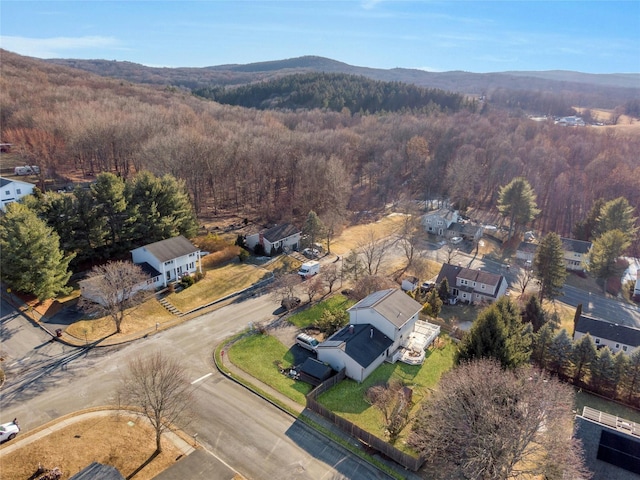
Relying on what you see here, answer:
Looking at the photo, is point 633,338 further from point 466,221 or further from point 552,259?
point 466,221

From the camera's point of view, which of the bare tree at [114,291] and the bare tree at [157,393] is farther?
the bare tree at [114,291]

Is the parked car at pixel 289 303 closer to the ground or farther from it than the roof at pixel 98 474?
closer to the ground

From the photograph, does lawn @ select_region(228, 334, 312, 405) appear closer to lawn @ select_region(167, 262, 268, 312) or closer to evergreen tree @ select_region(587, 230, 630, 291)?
lawn @ select_region(167, 262, 268, 312)

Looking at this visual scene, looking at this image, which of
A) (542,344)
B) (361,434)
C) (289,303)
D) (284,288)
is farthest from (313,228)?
(361,434)

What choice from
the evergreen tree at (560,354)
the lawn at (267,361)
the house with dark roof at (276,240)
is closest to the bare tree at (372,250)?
the house with dark roof at (276,240)

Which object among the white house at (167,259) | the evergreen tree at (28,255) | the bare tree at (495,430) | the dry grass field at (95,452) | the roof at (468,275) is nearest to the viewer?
the bare tree at (495,430)

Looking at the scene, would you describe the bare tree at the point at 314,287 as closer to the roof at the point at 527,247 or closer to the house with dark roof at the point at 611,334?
the house with dark roof at the point at 611,334
